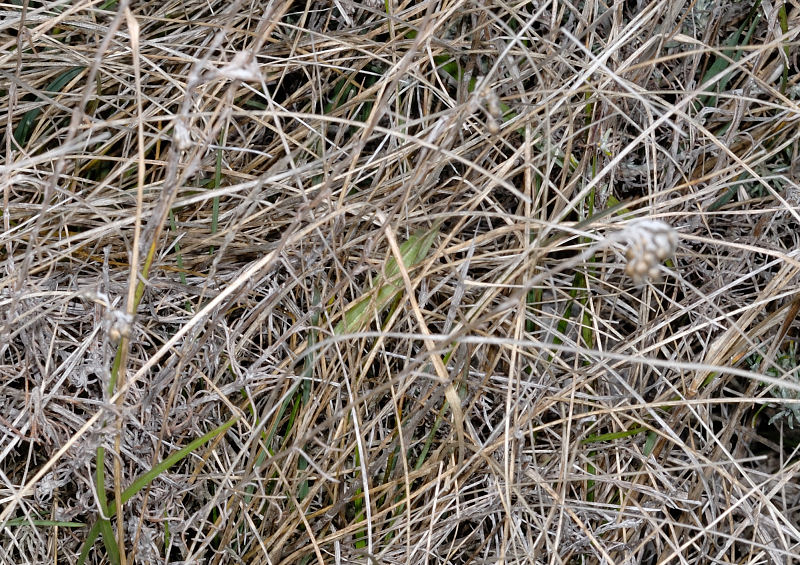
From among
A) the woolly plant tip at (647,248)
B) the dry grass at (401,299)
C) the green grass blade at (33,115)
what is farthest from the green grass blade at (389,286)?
the green grass blade at (33,115)

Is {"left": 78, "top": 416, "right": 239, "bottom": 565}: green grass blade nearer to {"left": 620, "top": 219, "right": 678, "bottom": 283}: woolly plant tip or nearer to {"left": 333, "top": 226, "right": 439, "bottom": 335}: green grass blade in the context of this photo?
{"left": 333, "top": 226, "right": 439, "bottom": 335}: green grass blade

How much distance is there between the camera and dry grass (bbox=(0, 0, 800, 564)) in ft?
3.62

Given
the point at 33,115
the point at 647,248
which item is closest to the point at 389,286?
the point at 647,248

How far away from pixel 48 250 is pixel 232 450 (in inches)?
16.1

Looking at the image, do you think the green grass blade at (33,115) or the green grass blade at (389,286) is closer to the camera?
→ the green grass blade at (389,286)

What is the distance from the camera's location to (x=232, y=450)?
1.16 meters

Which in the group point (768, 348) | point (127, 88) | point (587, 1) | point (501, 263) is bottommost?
point (768, 348)

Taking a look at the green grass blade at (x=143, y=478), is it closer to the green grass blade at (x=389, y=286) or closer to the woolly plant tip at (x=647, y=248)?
the green grass blade at (x=389, y=286)

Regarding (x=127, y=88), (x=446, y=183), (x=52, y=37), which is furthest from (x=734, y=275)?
(x=52, y=37)

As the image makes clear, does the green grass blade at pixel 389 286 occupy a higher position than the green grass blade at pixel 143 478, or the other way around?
the green grass blade at pixel 389 286

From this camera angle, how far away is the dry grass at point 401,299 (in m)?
1.10

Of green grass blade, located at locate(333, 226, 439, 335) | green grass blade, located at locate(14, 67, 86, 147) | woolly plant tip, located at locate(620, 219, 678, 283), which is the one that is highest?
woolly plant tip, located at locate(620, 219, 678, 283)

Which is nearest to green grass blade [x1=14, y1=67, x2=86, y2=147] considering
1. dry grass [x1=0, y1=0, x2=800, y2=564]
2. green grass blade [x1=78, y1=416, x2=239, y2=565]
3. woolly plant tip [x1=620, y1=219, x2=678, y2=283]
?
dry grass [x1=0, y1=0, x2=800, y2=564]

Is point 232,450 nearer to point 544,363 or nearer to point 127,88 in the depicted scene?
point 544,363
